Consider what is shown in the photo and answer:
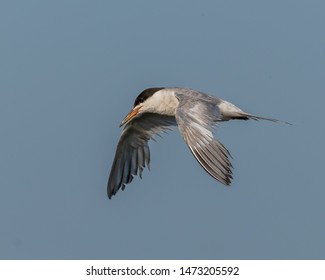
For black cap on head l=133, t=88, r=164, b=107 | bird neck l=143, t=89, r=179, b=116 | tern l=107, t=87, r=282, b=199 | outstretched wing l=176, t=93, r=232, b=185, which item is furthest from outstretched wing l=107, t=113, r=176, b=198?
outstretched wing l=176, t=93, r=232, b=185

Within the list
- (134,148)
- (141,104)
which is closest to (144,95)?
(141,104)

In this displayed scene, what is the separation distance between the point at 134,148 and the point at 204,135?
3.10m

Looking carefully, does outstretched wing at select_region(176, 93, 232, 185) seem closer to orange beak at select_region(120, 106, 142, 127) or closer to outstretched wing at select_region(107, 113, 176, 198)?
orange beak at select_region(120, 106, 142, 127)

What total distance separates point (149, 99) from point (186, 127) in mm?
2092

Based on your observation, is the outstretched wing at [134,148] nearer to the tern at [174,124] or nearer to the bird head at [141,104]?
the tern at [174,124]

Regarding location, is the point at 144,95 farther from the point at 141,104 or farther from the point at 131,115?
the point at 131,115

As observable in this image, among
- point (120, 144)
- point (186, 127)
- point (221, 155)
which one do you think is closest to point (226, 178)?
point (221, 155)

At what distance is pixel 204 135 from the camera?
11.4m

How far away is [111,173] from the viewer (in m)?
14.2

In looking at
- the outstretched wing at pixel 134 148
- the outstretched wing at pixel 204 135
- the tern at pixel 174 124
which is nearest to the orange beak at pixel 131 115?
the tern at pixel 174 124

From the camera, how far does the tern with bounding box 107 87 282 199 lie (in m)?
11.1

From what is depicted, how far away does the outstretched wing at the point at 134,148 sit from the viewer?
14.1 metres
